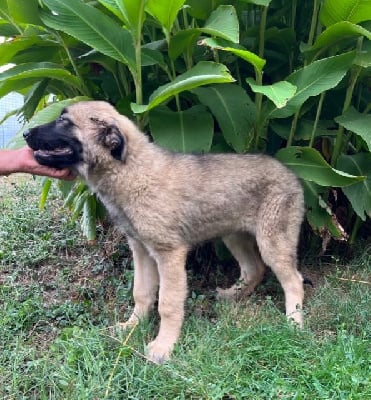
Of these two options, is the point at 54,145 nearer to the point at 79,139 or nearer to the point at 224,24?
the point at 79,139

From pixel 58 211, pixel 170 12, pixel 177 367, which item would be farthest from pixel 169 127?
pixel 58 211

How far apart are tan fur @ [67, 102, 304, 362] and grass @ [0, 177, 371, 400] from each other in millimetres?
190

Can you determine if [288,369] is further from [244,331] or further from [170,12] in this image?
[170,12]

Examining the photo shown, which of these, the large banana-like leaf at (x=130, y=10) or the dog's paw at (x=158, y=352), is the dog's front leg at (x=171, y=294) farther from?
the large banana-like leaf at (x=130, y=10)

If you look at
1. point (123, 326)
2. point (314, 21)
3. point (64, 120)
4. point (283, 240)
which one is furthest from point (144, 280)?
point (314, 21)

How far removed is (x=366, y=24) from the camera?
4.06 meters

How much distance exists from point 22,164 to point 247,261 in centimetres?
170

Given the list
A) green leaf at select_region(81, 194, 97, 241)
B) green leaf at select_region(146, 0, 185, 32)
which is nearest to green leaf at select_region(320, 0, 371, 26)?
green leaf at select_region(146, 0, 185, 32)

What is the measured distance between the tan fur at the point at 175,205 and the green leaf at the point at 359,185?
0.48 m

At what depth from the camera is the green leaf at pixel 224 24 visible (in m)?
3.51

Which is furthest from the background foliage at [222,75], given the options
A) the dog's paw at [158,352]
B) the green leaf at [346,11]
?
the dog's paw at [158,352]

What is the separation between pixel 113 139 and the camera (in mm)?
3539

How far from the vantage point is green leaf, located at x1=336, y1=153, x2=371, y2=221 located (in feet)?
14.0

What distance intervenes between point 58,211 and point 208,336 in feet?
10.6
